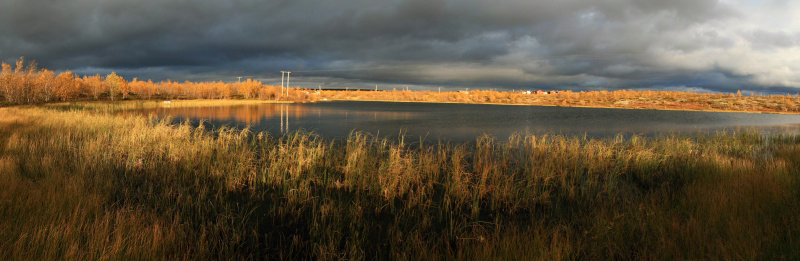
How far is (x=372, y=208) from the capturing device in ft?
24.6

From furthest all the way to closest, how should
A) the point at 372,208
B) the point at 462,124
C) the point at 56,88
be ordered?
the point at 56,88, the point at 462,124, the point at 372,208

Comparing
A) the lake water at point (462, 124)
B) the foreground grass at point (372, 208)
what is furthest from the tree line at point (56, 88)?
the foreground grass at point (372, 208)

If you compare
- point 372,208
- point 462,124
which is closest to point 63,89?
point 462,124

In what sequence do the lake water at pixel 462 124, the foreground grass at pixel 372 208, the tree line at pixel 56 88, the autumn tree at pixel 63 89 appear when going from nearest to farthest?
the foreground grass at pixel 372 208 < the lake water at pixel 462 124 < the tree line at pixel 56 88 < the autumn tree at pixel 63 89

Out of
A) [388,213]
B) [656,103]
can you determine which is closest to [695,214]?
[388,213]

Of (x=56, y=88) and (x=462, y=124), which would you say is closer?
(x=462, y=124)

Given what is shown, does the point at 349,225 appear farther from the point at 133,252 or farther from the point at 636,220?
the point at 636,220

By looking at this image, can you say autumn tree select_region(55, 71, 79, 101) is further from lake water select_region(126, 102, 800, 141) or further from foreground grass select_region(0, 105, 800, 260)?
foreground grass select_region(0, 105, 800, 260)

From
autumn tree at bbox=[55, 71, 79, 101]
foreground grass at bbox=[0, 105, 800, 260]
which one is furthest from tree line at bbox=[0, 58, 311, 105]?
foreground grass at bbox=[0, 105, 800, 260]

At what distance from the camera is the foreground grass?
169 inches

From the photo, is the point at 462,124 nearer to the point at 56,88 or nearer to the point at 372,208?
the point at 372,208

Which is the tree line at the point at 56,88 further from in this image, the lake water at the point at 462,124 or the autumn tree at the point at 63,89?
the lake water at the point at 462,124

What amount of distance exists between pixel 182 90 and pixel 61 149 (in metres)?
119

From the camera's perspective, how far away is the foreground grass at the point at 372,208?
14.1 feet
